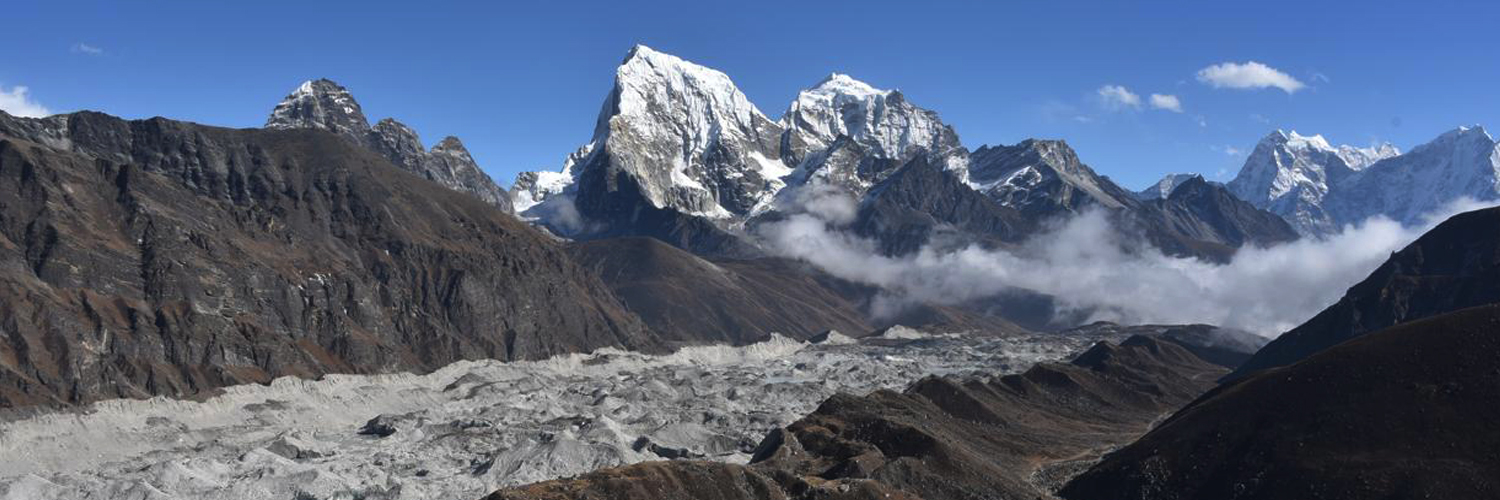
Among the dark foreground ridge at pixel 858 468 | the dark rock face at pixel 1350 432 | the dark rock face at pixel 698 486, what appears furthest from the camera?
the dark rock face at pixel 1350 432

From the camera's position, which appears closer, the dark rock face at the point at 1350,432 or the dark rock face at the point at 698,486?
the dark rock face at the point at 698,486

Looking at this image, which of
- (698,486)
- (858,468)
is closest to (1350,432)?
(858,468)

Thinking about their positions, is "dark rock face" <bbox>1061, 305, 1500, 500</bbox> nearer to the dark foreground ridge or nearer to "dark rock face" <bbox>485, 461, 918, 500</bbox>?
the dark foreground ridge

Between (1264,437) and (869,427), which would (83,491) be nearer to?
(869,427)

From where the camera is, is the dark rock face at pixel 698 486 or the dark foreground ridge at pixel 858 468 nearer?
the dark rock face at pixel 698 486

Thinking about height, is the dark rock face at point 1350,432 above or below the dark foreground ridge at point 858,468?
above

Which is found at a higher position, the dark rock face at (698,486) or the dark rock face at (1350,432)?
the dark rock face at (1350,432)

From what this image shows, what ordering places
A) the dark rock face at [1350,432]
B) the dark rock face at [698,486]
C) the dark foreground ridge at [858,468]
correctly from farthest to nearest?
the dark rock face at [1350,432] < the dark foreground ridge at [858,468] < the dark rock face at [698,486]

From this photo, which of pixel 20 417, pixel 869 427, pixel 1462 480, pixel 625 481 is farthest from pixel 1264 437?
pixel 20 417

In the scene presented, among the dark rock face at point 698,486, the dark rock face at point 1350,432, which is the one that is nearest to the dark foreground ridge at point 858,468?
the dark rock face at point 698,486

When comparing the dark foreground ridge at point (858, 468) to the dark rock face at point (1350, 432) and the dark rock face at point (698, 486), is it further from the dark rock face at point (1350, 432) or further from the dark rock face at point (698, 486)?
the dark rock face at point (1350, 432)
